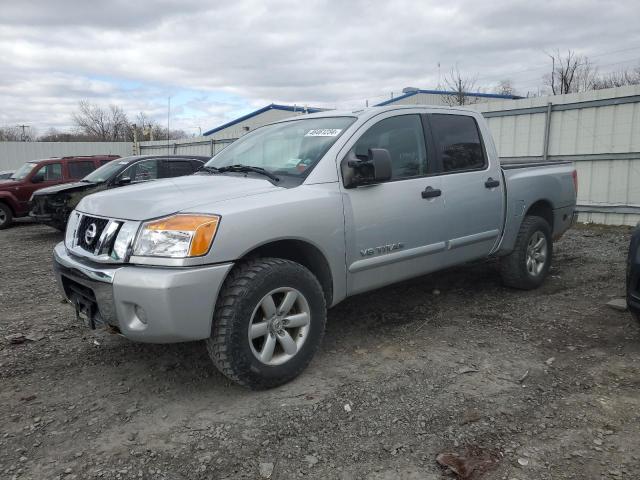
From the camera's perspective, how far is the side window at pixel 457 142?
4418 mm

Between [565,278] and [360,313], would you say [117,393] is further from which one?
[565,278]

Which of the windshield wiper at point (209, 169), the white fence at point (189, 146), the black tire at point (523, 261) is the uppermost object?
the white fence at point (189, 146)

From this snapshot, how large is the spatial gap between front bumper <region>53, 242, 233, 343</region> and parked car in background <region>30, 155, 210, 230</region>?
6.49 meters

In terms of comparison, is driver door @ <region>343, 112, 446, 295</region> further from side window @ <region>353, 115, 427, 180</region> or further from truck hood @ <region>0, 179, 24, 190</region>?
truck hood @ <region>0, 179, 24, 190</region>

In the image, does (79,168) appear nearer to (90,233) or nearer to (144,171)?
(144,171)

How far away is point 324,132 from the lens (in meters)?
3.87

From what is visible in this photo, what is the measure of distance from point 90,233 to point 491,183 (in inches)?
134

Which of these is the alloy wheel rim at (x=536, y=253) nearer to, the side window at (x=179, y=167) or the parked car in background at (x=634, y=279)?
the parked car in background at (x=634, y=279)

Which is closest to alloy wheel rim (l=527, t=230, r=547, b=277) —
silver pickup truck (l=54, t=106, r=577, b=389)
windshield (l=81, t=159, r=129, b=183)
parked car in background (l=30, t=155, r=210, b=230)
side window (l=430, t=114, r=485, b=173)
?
silver pickup truck (l=54, t=106, r=577, b=389)

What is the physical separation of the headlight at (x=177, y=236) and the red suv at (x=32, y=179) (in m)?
10.6

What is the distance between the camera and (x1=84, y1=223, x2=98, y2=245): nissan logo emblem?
125 inches

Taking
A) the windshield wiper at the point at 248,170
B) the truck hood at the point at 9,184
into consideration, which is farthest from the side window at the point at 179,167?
the windshield wiper at the point at 248,170

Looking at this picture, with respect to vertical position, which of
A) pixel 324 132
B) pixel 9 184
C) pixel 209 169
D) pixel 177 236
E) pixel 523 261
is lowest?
pixel 523 261

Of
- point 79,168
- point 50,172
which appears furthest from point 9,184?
point 79,168
